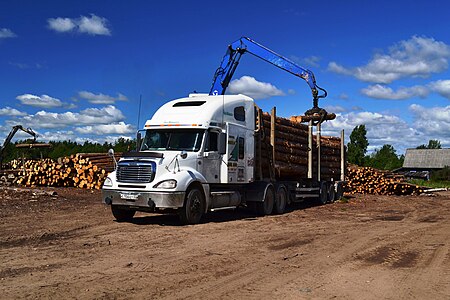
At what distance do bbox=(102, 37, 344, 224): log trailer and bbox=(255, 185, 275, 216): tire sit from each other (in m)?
0.03

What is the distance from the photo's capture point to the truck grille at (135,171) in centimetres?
1254

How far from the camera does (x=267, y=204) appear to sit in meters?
16.6

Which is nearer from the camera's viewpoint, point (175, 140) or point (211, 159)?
point (175, 140)

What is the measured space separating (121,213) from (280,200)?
620cm

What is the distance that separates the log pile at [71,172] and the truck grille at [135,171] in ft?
30.7

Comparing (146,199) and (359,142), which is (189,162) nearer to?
(146,199)

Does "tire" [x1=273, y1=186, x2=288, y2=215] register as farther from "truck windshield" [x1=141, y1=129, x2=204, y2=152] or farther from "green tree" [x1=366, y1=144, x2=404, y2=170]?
"green tree" [x1=366, y1=144, x2=404, y2=170]

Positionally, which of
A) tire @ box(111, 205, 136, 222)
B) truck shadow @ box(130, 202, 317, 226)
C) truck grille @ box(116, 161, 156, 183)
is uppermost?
truck grille @ box(116, 161, 156, 183)

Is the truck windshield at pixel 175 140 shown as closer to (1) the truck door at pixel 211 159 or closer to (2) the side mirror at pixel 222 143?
(1) the truck door at pixel 211 159

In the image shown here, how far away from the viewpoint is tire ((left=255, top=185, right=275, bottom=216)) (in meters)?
16.2

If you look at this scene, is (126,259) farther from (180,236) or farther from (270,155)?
(270,155)

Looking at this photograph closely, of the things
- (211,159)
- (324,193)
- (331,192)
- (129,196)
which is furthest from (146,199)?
(331,192)

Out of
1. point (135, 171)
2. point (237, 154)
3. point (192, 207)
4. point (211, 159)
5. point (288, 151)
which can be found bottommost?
point (192, 207)

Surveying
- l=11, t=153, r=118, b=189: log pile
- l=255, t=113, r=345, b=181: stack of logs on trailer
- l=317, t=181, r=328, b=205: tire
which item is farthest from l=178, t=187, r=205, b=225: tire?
l=11, t=153, r=118, b=189: log pile
